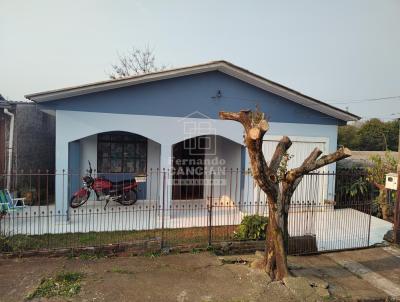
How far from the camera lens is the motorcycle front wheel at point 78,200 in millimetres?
8116

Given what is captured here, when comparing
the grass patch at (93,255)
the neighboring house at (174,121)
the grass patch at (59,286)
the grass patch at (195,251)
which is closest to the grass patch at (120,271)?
the grass patch at (59,286)

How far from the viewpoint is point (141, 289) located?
4.36m

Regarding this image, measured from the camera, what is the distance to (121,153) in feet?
32.7

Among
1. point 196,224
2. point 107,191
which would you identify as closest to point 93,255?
point 196,224

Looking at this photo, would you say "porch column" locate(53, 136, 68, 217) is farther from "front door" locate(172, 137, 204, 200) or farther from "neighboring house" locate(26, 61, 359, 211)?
"front door" locate(172, 137, 204, 200)

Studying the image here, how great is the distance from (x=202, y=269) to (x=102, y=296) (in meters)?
1.73

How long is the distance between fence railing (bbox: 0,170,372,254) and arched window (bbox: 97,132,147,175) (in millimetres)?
424

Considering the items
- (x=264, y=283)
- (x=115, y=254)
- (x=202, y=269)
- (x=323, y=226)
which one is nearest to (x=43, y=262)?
(x=115, y=254)

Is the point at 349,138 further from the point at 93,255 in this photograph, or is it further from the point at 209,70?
the point at 93,255

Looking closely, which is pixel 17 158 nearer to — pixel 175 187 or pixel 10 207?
pixel 10 207

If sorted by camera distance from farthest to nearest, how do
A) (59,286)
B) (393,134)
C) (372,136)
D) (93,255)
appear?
(372,136) < (393,134) < (93,255) < (59,286)

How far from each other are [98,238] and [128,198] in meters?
2.89

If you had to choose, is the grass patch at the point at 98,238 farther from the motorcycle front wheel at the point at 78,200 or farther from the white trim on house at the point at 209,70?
the white trim on house at the point at 209,70

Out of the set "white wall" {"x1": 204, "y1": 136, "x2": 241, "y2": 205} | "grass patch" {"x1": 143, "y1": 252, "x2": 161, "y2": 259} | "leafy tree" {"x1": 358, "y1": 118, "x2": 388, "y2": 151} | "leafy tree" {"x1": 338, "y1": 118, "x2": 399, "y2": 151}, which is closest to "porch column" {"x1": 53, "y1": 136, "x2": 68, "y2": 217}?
"grass patch" {"x1": 143, "y1": 252, "x2": 161, "y2": 259}
